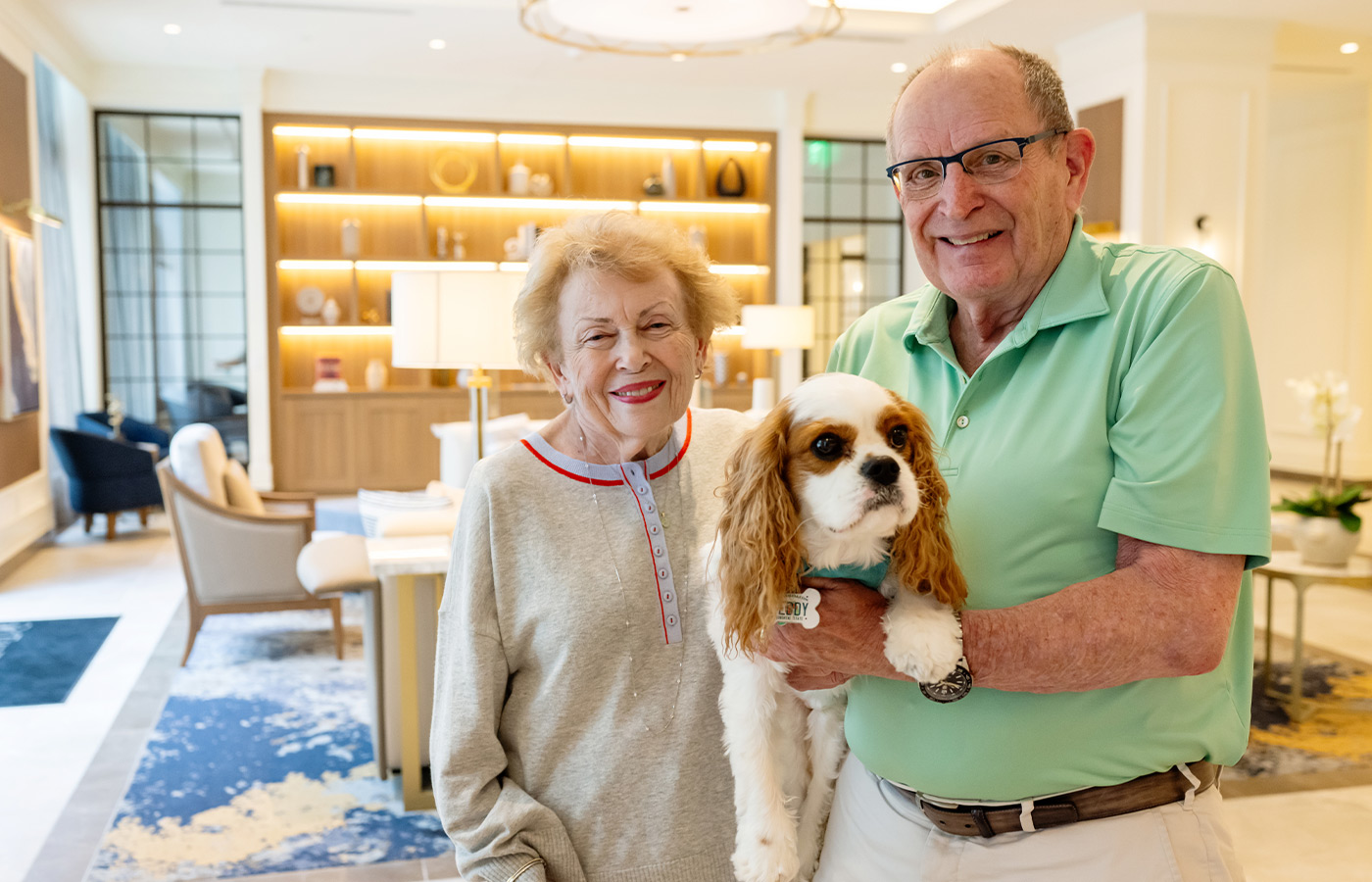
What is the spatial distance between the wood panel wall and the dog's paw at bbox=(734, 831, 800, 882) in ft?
25.7

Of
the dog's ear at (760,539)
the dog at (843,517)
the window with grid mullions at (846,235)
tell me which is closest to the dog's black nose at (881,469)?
the dog at (843,517)

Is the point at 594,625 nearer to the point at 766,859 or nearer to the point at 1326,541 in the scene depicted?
the point at 766,859

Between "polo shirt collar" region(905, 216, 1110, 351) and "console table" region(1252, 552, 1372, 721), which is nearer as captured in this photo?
"polo shirt collar" region(905, 216, 1110, 351)

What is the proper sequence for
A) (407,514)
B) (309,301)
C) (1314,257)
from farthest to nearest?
(1314,257)
(309,301)
(407,514)

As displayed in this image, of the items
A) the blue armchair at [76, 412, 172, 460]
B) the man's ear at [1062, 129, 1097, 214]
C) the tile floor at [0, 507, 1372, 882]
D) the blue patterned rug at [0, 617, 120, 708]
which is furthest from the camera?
the blue armchair at [76, 412, 172, 460]

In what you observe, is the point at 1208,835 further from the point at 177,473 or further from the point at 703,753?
the point at 177,473

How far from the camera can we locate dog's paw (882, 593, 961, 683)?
3.88 feet

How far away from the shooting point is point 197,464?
5.27 meters

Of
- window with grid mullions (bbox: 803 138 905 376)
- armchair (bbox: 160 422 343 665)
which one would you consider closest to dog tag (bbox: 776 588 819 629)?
armchair (bbox: 160 422 343 665)

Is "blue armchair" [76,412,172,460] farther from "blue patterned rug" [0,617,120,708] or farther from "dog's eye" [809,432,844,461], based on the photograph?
"dog's eye" [809,432,844,461]

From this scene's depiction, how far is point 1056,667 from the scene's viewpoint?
1158 mm

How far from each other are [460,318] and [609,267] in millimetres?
2359

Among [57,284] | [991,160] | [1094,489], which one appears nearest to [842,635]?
[1094,489]

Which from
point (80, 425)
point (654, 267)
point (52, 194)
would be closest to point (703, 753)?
point (654, 267)
